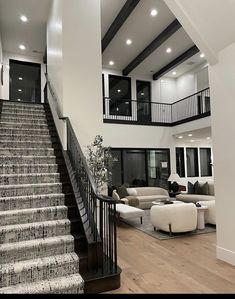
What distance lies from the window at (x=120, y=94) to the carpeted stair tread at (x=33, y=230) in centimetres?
833

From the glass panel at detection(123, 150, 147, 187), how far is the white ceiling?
18.2ft

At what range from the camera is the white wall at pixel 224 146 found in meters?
3.31

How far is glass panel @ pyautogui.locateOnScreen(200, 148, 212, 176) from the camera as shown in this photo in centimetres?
1273

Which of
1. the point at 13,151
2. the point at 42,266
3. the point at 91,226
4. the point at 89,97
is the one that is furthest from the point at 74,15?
the point at 42,266

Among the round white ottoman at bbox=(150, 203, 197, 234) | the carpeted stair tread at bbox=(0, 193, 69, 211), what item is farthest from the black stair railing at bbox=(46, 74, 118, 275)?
the round white ottoman at bbox=(150, 203, 197, 234)

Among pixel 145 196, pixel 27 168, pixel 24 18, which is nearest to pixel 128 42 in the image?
pixel 24 18

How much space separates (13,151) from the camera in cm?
455

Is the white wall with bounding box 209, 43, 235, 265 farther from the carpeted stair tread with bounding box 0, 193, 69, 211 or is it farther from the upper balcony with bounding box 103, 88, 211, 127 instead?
the upper balcony with bounding box 103, 88, 211, 127

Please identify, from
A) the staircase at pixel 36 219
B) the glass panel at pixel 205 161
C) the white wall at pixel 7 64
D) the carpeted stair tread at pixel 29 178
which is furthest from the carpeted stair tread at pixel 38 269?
the glass panel at pixel 205 161

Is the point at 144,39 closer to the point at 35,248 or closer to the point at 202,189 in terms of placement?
the point at 202,189

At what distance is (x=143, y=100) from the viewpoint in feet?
39.4

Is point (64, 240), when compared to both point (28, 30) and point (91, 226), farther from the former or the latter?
point (28, 30)

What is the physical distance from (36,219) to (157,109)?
31.4ft

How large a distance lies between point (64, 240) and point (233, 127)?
8.82ft
